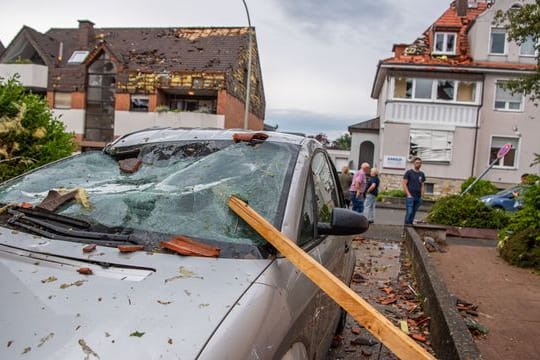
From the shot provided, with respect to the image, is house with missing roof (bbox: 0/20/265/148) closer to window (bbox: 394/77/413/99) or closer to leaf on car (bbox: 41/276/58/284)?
window (bbox: 394/77/413/99)

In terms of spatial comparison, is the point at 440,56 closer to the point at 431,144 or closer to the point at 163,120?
the point at 431,144

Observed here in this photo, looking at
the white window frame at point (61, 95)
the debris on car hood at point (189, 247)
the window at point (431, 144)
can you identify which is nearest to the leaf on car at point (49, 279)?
the debris on car hood at point (189, 247)

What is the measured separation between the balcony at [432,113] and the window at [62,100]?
21.6 meters

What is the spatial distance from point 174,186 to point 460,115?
2473 centimetres

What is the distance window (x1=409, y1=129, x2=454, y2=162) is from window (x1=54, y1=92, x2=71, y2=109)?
75.3ft

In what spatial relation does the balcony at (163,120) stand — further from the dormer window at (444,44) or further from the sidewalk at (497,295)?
the sidewalk at (497,295)

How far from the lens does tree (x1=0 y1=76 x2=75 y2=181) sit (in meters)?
6.15

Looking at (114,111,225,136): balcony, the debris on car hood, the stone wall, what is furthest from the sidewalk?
(114,111,225,136): balcony

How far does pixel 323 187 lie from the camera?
328 cm

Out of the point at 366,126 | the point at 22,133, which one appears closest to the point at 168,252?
the point at 22,133

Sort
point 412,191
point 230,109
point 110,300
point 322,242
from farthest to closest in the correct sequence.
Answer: point 230,109 → point 412,191 → point 322,242 → point 110,300

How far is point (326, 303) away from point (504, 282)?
4618mm

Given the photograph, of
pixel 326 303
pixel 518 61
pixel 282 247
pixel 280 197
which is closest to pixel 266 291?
pixel 282 247

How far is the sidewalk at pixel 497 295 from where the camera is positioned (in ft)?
12.7
